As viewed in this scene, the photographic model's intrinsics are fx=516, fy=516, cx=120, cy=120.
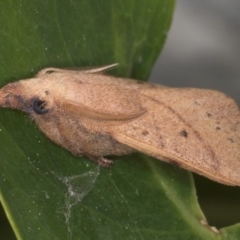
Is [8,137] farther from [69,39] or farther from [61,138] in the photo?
[69,39]

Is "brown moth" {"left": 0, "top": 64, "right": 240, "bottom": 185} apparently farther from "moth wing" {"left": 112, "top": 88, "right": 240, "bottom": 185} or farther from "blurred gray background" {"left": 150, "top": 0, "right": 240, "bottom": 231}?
"blurred gray background" {"left": 150, "top": 0, "right": 240, "bottom": 231}

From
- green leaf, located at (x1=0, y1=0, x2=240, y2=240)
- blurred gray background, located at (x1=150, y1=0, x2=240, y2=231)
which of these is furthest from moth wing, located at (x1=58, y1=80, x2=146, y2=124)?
blurred gray background, located at (x1=150, y1=0, x2=240, y2=231)

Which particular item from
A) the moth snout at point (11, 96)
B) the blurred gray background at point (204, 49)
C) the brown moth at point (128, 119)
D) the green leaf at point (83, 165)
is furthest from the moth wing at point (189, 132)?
the blurred gray background at point (204, 49)

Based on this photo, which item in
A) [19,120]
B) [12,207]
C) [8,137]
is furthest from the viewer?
[19,120]

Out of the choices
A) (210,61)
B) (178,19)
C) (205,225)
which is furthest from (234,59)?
(205,225)

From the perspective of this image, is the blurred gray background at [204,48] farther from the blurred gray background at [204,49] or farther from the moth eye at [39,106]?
the moth eye at [39,106]

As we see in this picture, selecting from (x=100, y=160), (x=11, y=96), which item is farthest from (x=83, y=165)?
(x=11, y=96)
